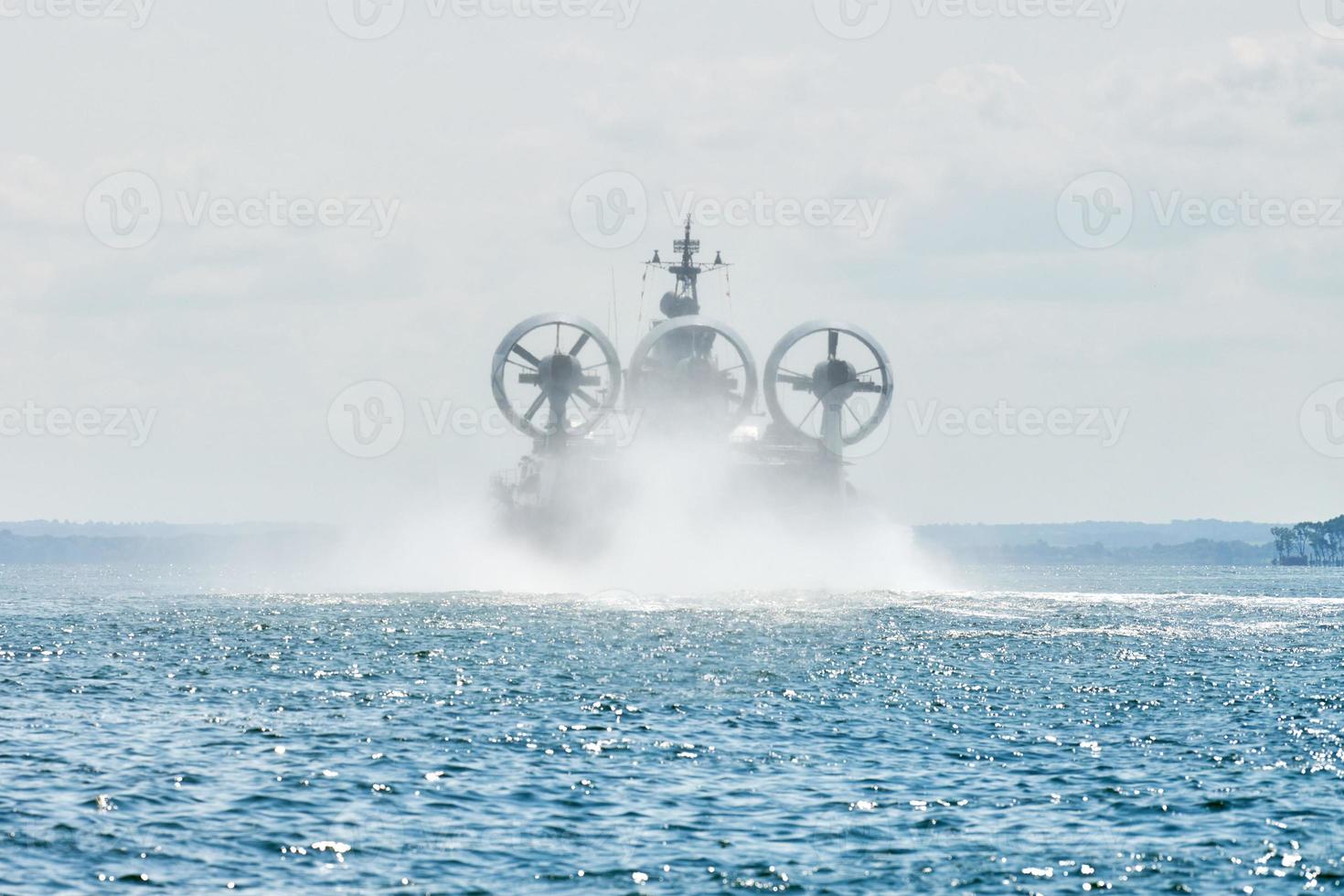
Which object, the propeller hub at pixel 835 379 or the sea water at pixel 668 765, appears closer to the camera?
the sea water at pixel 668 765

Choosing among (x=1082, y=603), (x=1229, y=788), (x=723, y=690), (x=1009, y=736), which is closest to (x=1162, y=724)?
(x=1009, y=736)

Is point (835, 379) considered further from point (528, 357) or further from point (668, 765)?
point (668, 765)

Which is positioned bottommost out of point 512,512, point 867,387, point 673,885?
point 673,885

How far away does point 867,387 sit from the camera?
11888 centimetres

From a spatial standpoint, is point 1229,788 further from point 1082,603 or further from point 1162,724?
point 1082,603

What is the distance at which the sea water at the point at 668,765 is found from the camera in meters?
21.2

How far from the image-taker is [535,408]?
118 meters

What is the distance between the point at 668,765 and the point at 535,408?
89.9 meters

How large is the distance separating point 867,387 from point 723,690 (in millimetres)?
78029

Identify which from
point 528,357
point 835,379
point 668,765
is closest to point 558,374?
point 528,357

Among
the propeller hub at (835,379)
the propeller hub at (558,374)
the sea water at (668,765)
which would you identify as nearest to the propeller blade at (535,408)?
the propeller hub at (558,374)

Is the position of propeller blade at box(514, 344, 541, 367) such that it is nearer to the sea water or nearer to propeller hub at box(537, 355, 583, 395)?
propeller hub at box(537, 355, 583, 395)

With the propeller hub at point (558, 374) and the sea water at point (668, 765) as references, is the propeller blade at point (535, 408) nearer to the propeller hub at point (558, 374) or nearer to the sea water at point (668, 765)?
the propeller hub at point (558, 374)

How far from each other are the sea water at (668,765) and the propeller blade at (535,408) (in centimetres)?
5705
